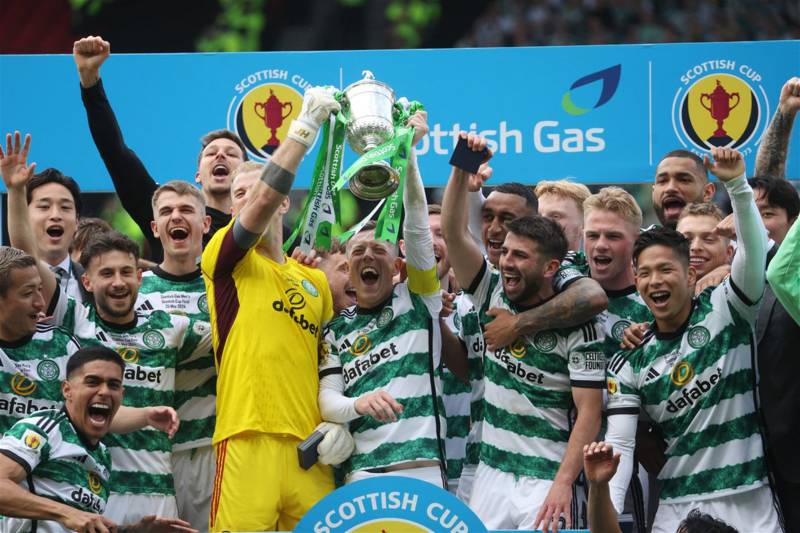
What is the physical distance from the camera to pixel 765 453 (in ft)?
15.9

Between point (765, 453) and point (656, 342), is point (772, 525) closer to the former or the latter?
point (765, 453)

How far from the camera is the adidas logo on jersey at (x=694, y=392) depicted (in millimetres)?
4867

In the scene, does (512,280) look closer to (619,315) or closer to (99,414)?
(619,315)

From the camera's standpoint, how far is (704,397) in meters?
4.87

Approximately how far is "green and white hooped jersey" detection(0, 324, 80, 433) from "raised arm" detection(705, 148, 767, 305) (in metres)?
2.36

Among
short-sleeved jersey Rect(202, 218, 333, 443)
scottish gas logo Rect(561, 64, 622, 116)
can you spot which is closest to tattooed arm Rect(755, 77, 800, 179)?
scottish gas logo Rect(561, 64, 622, 116)

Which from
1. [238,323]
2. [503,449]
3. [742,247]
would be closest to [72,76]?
[238,323]

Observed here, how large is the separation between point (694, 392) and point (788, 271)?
53 centimetres

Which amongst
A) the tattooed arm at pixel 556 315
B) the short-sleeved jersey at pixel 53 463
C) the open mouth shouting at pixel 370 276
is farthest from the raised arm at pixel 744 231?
the short-sleeved jersey at pixel 53 463

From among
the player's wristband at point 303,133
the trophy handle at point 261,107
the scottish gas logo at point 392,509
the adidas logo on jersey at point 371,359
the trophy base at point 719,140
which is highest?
the trophy handle at point 261,107

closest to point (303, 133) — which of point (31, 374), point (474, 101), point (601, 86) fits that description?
point (31, 374)

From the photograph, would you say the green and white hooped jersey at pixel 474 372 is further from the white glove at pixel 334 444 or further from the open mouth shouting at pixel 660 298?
the open mouth shouting at pixel 660 298

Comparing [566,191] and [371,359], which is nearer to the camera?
[371,359]

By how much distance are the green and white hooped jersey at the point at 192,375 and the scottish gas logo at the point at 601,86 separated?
237 cm
